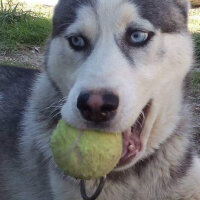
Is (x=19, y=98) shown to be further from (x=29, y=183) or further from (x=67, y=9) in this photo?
(x=67, y=9)

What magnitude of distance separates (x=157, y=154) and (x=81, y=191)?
1.85ft

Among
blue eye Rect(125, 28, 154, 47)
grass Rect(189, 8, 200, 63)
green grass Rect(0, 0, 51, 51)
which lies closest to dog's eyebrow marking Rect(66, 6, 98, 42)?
blue eye Rect(125, 28, 154, 47)

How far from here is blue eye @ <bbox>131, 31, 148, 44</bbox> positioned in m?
2.90

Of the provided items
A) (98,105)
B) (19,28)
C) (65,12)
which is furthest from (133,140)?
(19,28)

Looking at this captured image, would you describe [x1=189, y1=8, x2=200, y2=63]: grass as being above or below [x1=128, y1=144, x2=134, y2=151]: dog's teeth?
below

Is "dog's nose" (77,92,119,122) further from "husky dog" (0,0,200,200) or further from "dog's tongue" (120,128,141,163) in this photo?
"dog's tongue" (120,128,141,163)

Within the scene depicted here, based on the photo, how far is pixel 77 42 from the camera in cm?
300

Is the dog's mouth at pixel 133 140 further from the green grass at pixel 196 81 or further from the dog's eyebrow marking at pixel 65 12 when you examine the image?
the green grass at pixel 196 81

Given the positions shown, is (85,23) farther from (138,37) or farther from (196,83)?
(196,83)

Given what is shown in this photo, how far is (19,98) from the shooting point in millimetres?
4098

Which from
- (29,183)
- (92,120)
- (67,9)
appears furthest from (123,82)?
(29,183)

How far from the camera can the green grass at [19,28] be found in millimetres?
7391

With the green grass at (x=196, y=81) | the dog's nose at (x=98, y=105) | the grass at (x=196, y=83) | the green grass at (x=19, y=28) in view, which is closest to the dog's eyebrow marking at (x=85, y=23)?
the dog's nose at (x=98, y=105)

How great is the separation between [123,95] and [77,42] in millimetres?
562
